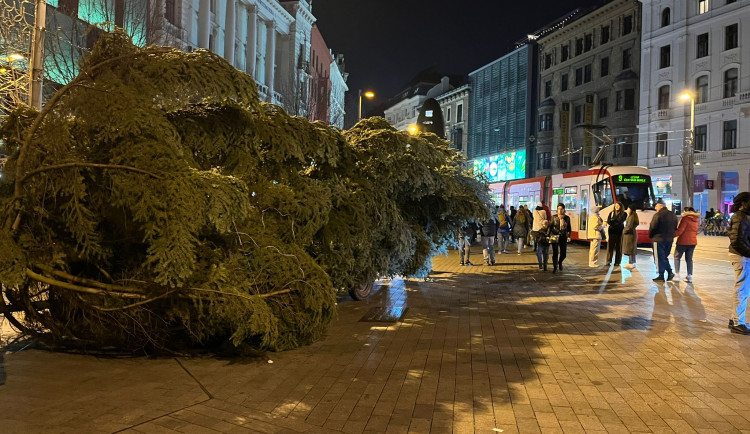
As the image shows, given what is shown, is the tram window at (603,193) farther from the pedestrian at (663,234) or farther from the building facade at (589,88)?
the building facade at (589,88)

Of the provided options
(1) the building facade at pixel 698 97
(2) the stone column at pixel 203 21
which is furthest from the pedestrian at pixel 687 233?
(2) the stone column at pixel 203 21

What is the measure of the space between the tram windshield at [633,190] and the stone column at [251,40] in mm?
29043

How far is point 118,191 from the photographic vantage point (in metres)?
5.44

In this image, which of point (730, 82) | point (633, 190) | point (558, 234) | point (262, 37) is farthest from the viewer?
point (262, 37)

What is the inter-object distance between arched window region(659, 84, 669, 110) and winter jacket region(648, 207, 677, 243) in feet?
108

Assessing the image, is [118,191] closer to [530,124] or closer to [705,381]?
[705,381]

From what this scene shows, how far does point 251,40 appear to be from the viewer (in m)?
44.0

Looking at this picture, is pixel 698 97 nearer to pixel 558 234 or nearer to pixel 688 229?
pixel 558 234

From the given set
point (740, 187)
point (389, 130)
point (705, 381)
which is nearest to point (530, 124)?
point (740, 187)

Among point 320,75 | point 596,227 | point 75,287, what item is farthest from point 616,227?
point 320,75

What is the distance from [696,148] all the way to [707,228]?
7106 millimetres

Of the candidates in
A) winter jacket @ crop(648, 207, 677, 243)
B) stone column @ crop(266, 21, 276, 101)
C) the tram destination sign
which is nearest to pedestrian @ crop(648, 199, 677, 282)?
winter jacket @ crop(648, 207, 677, 243)

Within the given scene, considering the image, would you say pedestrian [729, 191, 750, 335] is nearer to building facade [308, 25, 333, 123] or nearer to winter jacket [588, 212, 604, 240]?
winter jacket [588, 212, 604, 240]

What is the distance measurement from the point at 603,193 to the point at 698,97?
819 inches
